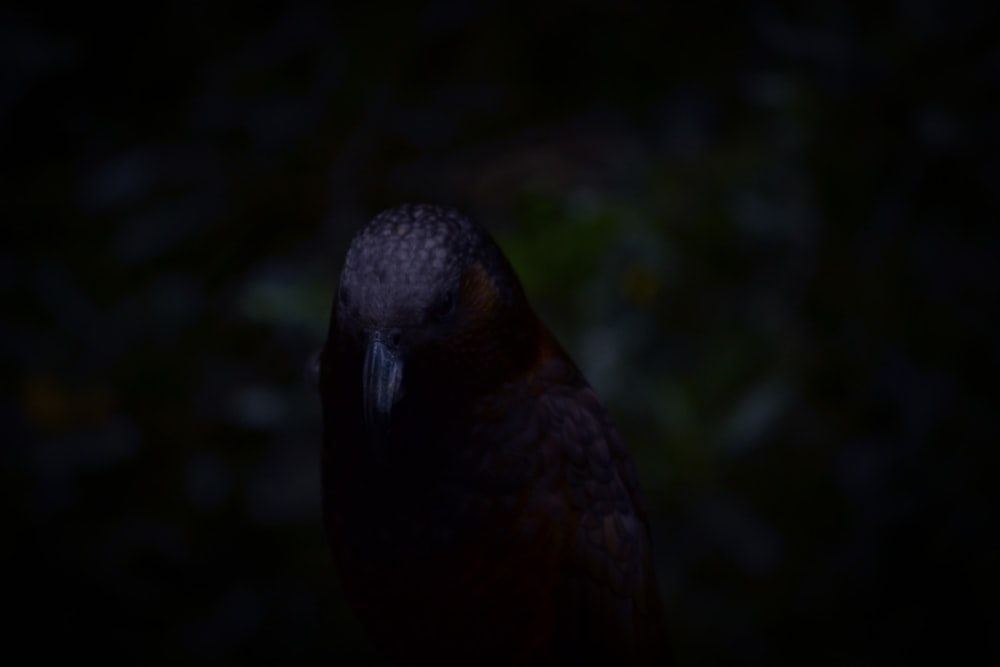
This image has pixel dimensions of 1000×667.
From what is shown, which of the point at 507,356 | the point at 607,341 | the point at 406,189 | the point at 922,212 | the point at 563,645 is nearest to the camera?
the point at 507,356

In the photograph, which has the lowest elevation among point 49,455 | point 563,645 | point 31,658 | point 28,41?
point 31,658

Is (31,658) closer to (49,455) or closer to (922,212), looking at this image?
(49,455)

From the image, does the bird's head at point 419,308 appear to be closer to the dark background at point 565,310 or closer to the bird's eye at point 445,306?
the bird's eye at point 445,306

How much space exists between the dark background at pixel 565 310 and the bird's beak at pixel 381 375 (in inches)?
38.2

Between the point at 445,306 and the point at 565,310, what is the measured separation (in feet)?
3.29

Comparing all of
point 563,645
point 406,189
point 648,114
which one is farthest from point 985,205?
point 563,645

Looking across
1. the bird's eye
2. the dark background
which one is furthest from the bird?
the dark background

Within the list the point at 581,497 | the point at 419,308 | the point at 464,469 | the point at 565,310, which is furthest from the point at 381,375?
the point at 565,310

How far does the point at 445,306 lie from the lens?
4.08ft

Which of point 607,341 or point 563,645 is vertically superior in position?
point 607,341

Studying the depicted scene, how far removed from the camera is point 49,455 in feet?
7.51

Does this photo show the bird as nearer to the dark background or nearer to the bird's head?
the bird's head

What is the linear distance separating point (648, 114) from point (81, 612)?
5.43 feet

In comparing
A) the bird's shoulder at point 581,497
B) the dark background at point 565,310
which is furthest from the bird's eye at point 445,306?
the dark background at point 565,310
